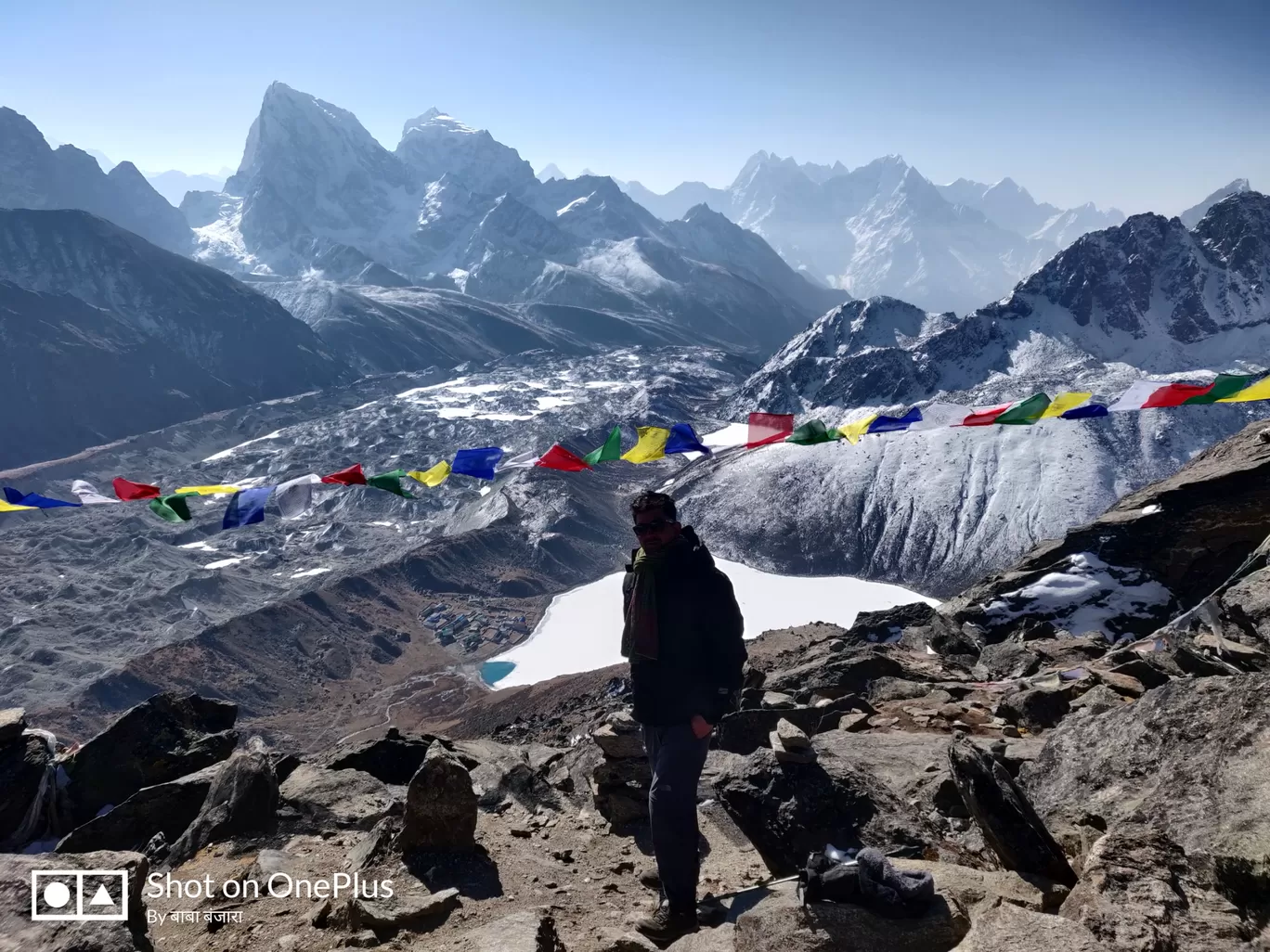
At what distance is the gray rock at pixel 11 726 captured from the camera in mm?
10008

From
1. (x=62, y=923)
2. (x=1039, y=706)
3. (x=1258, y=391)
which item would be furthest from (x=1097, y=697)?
(x=62, y=923)

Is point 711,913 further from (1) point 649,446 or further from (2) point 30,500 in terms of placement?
(2) point 30,500

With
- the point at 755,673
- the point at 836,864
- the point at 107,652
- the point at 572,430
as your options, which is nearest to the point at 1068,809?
the point at 836,864

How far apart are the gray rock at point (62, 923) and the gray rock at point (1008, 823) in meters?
6.09

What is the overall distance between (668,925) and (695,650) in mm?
2017

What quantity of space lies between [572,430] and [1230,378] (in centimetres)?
14370

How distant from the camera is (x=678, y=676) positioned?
6.26 meters

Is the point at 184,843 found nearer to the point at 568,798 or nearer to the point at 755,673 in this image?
the point at 568,798

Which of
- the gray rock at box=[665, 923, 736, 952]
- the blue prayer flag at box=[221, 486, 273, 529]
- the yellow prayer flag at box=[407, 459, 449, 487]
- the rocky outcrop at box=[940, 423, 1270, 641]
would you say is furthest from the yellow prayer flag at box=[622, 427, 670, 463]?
the rocky outcrop at box=[940, 423, 1270, 641]

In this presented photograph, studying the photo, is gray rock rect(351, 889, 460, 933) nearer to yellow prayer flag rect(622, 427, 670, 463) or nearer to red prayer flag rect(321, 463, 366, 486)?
yellow prayer flag rect(622, 427, 670, 463)

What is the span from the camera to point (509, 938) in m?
5.82

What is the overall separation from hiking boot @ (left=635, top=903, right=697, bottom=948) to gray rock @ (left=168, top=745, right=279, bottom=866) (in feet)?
15.4

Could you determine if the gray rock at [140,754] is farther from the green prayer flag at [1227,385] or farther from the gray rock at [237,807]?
the green prayer flag at [1227,385]

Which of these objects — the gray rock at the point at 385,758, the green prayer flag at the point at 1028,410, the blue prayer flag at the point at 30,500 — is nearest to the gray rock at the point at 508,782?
the gray rock at the point at 385,758
